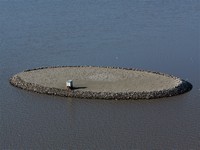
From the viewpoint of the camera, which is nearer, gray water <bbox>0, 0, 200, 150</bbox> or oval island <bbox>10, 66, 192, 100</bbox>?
gray water <bbox>0, 0, 200, 150</bbox>

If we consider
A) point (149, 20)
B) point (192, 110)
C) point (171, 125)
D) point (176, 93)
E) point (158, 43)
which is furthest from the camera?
point (149, 20)

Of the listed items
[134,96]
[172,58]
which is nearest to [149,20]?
[172,58]

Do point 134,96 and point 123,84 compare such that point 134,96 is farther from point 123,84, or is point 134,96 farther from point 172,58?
point 172,58

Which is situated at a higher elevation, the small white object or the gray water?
the small white object

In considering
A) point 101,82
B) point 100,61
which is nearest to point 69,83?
point 101,82

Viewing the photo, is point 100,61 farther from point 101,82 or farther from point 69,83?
point 69,83
